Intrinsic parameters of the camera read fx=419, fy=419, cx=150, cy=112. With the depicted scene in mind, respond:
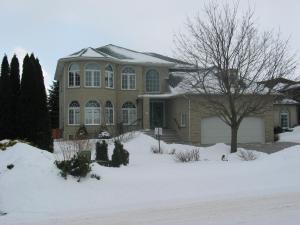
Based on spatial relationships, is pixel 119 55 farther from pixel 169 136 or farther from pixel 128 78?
pixel 169 136

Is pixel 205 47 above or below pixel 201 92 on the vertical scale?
above

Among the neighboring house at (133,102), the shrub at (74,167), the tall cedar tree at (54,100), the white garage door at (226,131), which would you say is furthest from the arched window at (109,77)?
the shrub at (74,167)

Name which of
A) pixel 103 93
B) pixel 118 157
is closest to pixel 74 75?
pixel 103 93

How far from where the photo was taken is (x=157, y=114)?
1313 inches

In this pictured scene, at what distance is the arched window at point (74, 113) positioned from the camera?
3101cm

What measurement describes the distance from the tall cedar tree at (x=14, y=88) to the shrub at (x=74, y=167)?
7.96 metres

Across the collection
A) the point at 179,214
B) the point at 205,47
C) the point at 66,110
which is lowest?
the point at 179,214

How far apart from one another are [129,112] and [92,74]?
174 inches

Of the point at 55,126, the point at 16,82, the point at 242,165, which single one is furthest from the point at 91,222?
the point at 55,126

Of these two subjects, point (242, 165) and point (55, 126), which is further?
point (55, 126)

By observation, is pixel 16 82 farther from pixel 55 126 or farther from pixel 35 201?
pixel 55 126

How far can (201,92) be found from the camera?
69.9 feet

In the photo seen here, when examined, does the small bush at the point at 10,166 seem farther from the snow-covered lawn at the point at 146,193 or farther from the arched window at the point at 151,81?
the arched window at the point at 151,81

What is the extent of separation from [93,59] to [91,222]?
79.6 feet
